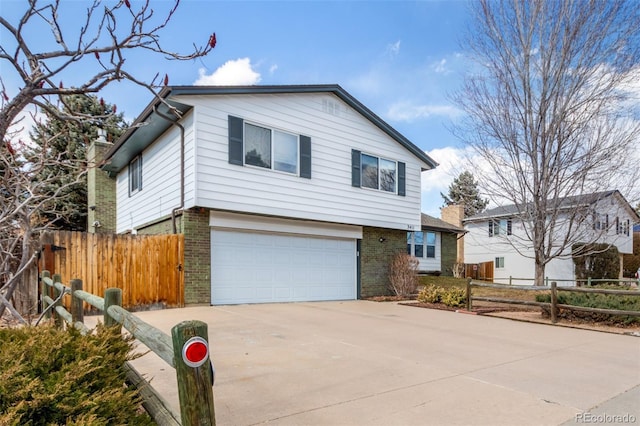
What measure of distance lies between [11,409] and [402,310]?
971cm

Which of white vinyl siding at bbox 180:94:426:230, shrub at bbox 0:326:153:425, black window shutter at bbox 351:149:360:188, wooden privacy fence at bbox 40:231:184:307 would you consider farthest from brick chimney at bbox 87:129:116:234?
shrub at bbox 0:326:153:425

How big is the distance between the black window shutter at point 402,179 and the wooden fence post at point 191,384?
13313 mm

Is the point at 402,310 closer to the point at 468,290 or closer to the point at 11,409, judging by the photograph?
the point at 468,290

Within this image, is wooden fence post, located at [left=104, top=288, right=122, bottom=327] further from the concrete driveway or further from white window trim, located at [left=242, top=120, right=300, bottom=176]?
white window trim, located at [left=242, top=120, right=300, bottom=176]

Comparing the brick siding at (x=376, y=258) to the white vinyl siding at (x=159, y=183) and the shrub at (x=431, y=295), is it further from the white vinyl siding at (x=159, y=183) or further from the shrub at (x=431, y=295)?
the white vinyl siding at (x=159, y=183)

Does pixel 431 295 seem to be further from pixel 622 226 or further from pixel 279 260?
pixel 622 226

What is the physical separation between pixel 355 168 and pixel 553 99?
6.15 m

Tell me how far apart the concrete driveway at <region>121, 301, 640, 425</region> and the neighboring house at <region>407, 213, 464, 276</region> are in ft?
41.2

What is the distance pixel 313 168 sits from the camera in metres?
12.4

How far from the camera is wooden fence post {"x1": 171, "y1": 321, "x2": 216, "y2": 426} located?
Answer: 6.57ft

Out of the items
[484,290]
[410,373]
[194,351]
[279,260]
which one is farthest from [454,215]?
[194,351]

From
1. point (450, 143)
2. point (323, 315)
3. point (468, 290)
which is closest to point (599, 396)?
point (323, 315)

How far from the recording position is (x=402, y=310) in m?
10.8

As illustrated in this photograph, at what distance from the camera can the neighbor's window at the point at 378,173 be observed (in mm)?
13852
